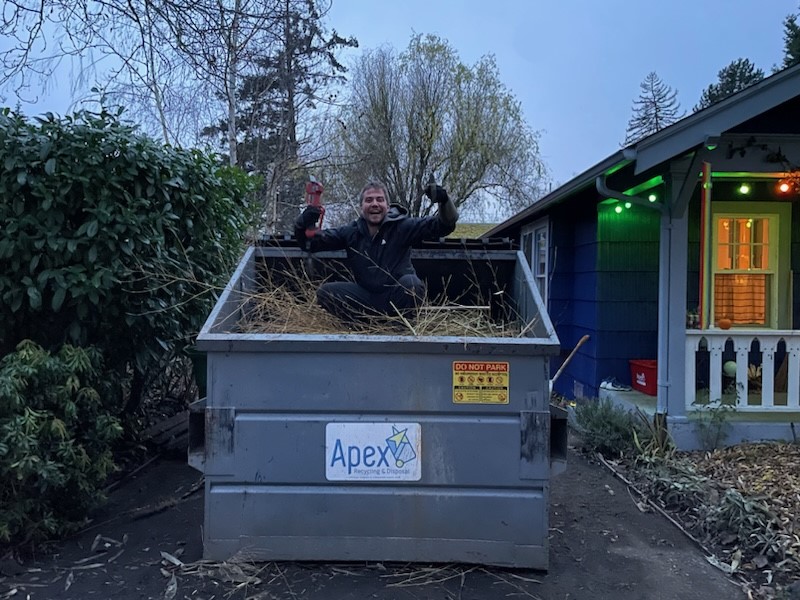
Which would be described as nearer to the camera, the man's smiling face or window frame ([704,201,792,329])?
the man's smiling face

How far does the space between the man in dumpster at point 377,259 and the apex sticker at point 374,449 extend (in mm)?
939

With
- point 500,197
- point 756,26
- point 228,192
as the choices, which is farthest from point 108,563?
point 756,26

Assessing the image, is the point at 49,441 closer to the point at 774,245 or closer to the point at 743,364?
Answer: the point at 743,364

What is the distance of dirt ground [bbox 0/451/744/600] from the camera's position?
117 inches

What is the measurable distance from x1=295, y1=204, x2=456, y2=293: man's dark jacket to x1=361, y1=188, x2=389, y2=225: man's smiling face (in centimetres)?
4

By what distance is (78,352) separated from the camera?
3588 mm

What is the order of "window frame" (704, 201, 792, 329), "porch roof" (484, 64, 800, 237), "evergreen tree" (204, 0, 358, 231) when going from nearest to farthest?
"porch roof" (484, 64, 800, 237) < "window frame" (704, 201, 792, 329) < "evergreen tree" (204, 0, 358, 231)

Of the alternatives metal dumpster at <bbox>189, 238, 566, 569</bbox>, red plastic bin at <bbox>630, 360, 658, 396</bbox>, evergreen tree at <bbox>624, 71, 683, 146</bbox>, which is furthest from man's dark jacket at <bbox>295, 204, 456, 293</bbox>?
evergreen tree at <bbox>624, 71, 683, 146</bbox>

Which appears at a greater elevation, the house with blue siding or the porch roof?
the porch roof

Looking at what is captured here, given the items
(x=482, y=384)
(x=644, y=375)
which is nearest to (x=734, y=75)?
(x=644, y=375)

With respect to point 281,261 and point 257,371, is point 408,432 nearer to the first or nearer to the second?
point 257,371

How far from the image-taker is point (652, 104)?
196 feet

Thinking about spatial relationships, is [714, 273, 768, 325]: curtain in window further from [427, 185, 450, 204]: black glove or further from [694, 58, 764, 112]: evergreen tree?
[694, 58, 764, 112]: evergreen tree

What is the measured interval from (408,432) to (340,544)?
0.62 meters
